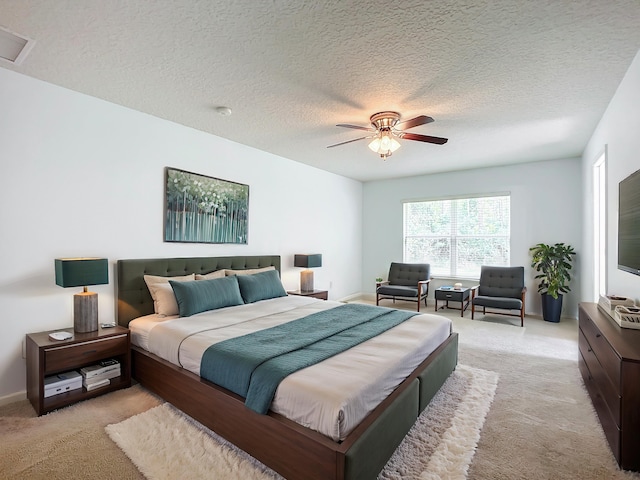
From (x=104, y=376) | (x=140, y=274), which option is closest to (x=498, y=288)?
(x=140, y=274)

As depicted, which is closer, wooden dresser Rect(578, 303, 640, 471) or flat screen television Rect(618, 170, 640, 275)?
wooden dresser Rect(578, 303, 640, 471)

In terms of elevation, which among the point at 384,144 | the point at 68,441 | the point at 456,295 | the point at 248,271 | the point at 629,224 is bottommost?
the point at 68,441

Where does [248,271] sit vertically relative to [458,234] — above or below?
below

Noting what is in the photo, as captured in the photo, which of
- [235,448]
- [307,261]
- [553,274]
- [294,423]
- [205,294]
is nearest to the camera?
[294,423]

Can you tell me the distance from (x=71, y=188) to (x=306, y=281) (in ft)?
10.7

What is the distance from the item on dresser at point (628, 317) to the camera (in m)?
2.24

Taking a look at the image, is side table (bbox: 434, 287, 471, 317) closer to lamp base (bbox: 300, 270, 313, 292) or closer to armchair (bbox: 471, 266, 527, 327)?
armchair (bbox: 471, 266, 527, 327)

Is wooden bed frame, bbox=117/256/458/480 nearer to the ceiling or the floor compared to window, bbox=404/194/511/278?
nearer to the floor

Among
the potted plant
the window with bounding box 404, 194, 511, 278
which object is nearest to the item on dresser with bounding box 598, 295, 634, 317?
the potted plant

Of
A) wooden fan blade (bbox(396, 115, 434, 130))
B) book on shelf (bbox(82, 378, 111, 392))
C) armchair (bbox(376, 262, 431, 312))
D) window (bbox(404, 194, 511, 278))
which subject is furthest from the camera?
window (bbox(404, 194, 511, 278))

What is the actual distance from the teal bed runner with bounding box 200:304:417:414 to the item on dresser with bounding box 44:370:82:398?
1276 mm

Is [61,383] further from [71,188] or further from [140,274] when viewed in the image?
[71,188]

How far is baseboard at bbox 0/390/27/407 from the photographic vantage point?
2.63m

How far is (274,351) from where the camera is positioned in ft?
7.27
